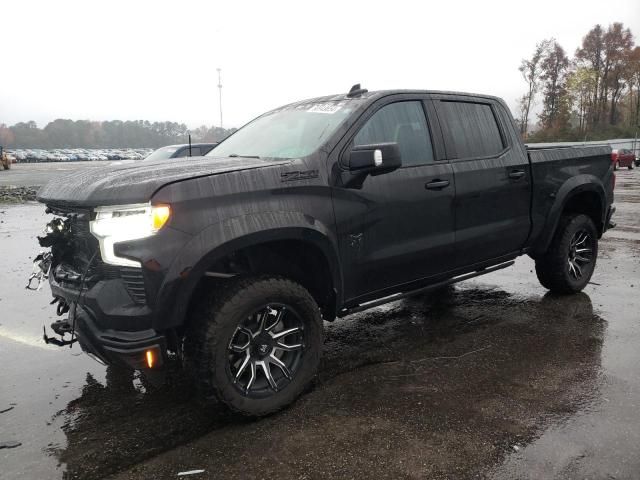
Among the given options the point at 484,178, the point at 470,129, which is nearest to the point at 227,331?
the point at 484,178

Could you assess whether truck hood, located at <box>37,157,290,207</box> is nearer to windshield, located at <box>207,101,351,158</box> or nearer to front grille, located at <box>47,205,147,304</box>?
front grille, located at <box>47,205,147,304</box>

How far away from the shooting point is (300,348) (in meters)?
3.17

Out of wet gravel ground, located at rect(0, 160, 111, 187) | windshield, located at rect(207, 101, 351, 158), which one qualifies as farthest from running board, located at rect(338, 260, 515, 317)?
wet gravel ground, located at rect(0, 160, 111, 187)

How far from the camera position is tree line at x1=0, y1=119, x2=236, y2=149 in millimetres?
134125

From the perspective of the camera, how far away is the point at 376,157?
121 inches

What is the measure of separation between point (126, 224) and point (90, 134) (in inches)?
6073

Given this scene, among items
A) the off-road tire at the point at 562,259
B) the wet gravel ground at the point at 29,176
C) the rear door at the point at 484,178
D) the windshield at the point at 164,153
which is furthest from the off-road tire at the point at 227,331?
the windshield at the point at 164,153

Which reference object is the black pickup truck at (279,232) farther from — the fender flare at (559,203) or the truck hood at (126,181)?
the fender flare at (559,203)

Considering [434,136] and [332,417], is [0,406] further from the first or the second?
[434,136]

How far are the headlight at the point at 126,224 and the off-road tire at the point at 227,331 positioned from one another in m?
0.49

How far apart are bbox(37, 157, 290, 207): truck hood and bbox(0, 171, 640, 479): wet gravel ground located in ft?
4.36

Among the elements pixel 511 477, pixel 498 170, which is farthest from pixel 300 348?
pixel 498 170

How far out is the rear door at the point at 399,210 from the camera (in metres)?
3.36

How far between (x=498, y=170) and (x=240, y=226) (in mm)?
2500
